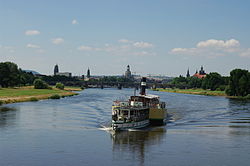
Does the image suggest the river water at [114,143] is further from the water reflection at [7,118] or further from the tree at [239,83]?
the tree at [239,83]

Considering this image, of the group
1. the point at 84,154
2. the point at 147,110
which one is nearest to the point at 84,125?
the point at 147,110

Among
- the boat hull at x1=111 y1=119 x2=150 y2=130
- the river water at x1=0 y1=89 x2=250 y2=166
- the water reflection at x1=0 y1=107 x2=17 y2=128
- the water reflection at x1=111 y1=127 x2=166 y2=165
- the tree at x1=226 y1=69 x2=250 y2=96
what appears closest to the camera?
the river water at x1=0 y1=89 x2=250 y2=166

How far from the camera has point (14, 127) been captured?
200ft

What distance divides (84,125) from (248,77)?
13208 centimetres

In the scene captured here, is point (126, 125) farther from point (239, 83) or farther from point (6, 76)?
point (239, 83)

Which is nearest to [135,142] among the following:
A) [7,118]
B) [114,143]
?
[114,143]

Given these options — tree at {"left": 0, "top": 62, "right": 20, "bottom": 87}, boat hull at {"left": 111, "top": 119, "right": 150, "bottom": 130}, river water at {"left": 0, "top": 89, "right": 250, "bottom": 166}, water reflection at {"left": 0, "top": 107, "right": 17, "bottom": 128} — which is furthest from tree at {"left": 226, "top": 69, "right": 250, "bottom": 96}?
water reflection at {"left": 0, "top": 107, "right": 17, "bottom": 128}

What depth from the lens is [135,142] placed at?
51062mm

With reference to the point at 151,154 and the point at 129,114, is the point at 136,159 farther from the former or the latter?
the point at 129,114

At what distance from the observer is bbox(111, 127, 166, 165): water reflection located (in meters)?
43.6

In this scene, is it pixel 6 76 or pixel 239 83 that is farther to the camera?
pixel 239 83

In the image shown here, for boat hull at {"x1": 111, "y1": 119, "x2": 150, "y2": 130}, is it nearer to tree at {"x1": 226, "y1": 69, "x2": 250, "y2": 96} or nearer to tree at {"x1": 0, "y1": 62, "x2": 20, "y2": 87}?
tree at {"x1": 0, "y1": 62, "x2": 20, "y2": 87}

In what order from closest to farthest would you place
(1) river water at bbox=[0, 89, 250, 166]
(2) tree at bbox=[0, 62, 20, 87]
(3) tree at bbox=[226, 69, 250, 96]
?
1. (1) river water at bbox=[0, 89, 250, 166]
2. (2) tree at bbox=[0, 62, 20, 87]
3. (3) tree at bbox=[226, 69, 250, 96]

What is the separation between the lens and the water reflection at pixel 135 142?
143ft
